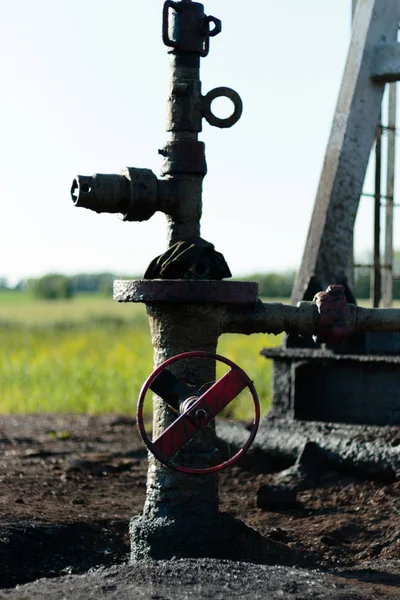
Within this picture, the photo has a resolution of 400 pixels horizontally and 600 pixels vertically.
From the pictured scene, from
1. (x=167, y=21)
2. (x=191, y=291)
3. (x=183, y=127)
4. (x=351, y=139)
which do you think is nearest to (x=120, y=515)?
(x=191, y=291)

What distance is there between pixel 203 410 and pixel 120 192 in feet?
2.75

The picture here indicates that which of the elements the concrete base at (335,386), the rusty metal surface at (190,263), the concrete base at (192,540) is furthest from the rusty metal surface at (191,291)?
the concrete base at (335,386)

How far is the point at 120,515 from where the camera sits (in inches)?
146

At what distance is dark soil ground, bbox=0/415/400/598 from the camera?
3.05m

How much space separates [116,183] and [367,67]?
214 centimetres

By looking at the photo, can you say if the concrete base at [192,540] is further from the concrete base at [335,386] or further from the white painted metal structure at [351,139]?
the white painted metal structure at [351,139]

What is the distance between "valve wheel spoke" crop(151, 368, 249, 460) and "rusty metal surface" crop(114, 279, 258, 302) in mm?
379

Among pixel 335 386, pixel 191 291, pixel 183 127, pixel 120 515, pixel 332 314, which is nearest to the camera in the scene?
pixel 191 291

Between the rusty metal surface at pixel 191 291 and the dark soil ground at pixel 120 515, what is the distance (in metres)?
0.87

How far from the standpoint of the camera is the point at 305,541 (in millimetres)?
3393

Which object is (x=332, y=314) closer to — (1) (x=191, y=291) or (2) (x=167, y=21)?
(1) (x=191, y=291)

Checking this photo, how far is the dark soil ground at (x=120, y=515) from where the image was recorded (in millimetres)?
3051

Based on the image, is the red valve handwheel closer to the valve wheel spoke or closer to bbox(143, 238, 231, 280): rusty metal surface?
the valve wheel spoke

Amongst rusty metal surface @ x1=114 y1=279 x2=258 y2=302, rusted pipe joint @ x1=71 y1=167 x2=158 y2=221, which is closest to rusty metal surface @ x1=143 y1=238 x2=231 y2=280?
rusty metal surface @ x1=114 y1=279 x2=258 y2=302
